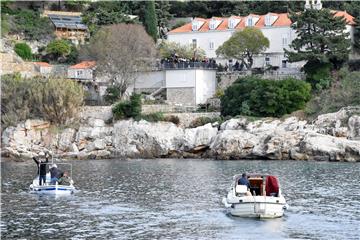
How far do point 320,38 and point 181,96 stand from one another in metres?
16.5

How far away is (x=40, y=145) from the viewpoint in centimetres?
7756

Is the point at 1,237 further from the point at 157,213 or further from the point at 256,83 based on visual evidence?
the point at 256,83

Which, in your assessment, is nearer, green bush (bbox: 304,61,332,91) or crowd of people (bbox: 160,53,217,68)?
green bush (bbox: 304,61,332,91)

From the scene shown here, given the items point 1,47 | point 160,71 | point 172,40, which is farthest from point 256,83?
point 1,47

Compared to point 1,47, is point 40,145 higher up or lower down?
lower down

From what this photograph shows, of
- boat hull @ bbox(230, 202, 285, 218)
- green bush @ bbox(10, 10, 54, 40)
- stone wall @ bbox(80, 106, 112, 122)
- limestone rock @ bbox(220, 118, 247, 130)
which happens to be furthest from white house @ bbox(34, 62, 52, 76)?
boat hull @ bbox(230, 202, 285, 218)

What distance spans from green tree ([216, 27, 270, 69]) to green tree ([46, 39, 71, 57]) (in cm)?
2292

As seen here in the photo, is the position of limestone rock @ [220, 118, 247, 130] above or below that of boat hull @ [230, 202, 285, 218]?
above

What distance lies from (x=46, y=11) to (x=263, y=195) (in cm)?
8057

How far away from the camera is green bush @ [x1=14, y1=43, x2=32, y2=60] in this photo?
97875 millimetres

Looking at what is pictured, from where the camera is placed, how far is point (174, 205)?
135ft

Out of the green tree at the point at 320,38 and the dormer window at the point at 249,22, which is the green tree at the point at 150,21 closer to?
the dormer window at the point at 249,22

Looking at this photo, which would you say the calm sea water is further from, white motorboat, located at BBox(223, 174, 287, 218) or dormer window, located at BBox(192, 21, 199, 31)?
dormer window, located at BBox(192, 21, 199, 31)

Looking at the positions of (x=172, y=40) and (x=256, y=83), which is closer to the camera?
(x=256, y=83)
